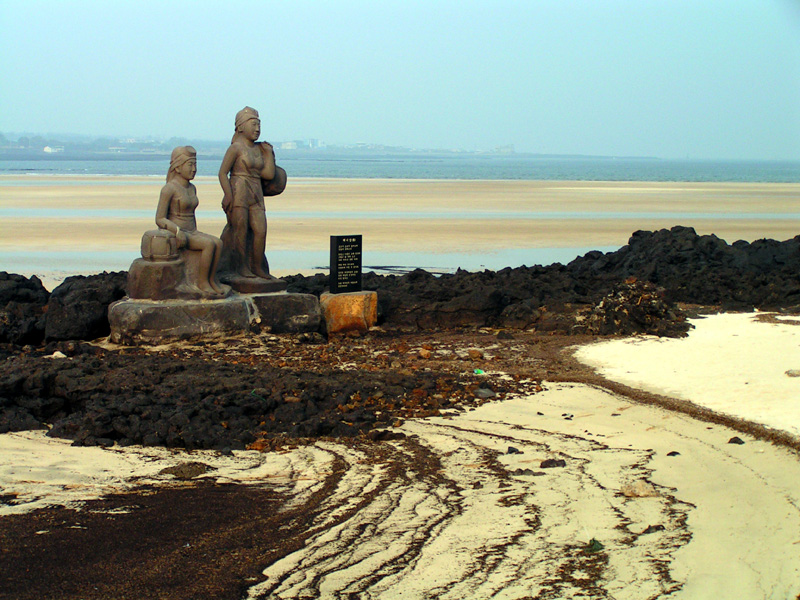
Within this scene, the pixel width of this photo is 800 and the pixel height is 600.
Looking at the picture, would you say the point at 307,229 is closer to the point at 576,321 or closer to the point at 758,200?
the point at 576,321

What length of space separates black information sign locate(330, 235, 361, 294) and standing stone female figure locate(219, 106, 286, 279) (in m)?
0.88

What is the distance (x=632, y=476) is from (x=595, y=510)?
2.58ft

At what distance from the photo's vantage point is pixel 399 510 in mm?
5312

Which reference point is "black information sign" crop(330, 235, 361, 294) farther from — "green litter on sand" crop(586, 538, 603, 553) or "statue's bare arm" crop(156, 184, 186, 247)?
"green litter on sand" crop(586, 538, 603, 553)

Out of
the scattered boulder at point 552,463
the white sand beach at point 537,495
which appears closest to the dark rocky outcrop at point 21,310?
the white sand beach at point 537,495

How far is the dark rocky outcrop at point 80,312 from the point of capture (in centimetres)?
1093

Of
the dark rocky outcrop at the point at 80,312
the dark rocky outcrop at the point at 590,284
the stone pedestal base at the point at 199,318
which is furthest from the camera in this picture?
the dark rocky outcrop at the point at 590,284

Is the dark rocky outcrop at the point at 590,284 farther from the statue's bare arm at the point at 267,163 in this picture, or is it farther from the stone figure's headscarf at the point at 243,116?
the stone figure's headscarf at the point at 243,116

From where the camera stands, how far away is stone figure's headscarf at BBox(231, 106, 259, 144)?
37.2 ft

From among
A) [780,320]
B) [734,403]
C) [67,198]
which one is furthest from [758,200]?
[734,403]

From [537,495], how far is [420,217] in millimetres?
27514

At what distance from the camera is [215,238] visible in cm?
1082

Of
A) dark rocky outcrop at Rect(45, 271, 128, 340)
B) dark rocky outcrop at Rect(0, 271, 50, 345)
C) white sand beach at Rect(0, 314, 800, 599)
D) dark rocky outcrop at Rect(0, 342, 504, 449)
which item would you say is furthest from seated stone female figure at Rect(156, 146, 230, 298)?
white sand beach at Rect(0, 314, 800, 599)

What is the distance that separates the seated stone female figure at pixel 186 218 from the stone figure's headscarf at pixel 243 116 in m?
0.87
